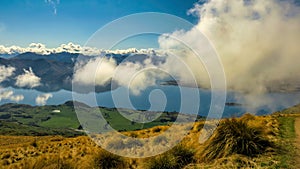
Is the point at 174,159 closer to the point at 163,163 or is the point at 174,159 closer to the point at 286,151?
the point at 163,163

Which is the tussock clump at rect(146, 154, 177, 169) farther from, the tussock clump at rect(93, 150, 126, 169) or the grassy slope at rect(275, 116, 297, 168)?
the grassy slope at rect(275, 116, 297, 168)

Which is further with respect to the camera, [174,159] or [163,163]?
[174,159]

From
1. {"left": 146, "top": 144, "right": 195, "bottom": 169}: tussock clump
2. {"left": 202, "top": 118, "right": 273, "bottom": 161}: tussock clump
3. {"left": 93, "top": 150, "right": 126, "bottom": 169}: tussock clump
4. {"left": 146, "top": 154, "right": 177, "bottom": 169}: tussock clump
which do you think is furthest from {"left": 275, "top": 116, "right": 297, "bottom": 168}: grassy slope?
{"left": 93, "top": 150, "right": 126, "bottom": 169}: tussock clump

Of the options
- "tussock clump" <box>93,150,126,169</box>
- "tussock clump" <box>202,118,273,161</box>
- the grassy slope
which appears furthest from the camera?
"tussock clump" <box>93,150,126,169</box>

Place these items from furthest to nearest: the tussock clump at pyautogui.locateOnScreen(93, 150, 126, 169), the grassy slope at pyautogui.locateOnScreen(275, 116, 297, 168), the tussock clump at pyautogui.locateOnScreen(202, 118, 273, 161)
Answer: the tussock clump at pyautogui.locateOnScreen(93, 150, 126, 169) → the tussock clump at pyautogui.locateOnScreen(202, 118, 273, 161) → the grassy slope at pyautogui.locateOnScreen(275, 116, 297, 168)

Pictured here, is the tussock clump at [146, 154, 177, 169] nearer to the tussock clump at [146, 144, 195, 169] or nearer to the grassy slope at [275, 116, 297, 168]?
the tussock clump at [146, 144, 195, 169]

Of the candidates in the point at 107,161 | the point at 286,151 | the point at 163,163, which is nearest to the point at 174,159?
the point at 163,163

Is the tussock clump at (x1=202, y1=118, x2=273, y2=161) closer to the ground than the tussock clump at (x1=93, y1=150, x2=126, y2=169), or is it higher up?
higher up

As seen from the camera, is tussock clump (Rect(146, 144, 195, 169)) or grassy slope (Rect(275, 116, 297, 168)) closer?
grassy slope (Rect(275, 116, 297, 168))

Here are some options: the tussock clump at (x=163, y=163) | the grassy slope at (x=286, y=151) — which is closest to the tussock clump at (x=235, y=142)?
the grassy slope at (x=286, y=151)
